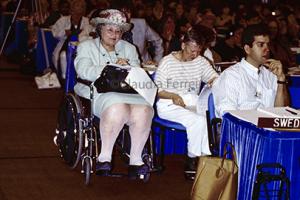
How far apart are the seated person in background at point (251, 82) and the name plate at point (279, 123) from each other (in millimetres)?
744

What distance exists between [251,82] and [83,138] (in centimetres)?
131

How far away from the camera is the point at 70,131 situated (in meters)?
5.43

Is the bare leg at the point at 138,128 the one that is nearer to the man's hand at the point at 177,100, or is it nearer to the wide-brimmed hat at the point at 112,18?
the man's hand at the point at 177,100

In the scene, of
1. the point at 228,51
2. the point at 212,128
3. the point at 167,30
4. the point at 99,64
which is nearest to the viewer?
the point at 212,128

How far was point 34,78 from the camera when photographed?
10.3 m

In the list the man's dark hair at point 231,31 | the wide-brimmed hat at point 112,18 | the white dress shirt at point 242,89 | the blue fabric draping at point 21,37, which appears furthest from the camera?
the blue fabric draping at point 21,37

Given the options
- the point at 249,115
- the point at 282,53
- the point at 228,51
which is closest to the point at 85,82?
the point at 249,115

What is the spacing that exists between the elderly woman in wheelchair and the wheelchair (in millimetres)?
72

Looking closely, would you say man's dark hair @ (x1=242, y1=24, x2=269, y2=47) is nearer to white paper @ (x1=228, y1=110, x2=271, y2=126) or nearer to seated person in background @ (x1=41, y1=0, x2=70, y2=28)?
white paper @ (x1=228, y1=110, x2=271, y2=126)

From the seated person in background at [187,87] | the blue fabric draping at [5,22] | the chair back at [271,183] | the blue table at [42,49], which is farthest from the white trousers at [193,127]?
the blue fabric draping at [5,22]

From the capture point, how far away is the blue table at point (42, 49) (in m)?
10.5

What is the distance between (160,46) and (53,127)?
177cm

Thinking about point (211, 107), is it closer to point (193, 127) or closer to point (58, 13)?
point (193, 127)

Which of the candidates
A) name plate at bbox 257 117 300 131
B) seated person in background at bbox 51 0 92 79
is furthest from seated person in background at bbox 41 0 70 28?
name plate at bbox 257 117 300 131
